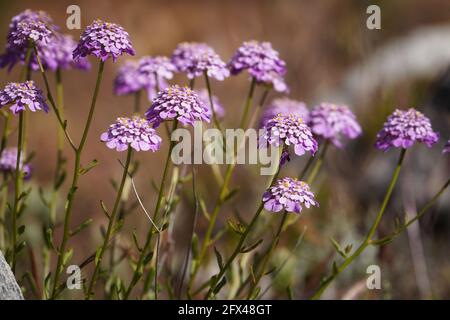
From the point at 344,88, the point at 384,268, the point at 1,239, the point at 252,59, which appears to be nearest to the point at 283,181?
the point at 252,59

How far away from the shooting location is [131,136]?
1.84 metres

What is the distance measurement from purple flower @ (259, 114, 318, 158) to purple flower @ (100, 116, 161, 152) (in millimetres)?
353

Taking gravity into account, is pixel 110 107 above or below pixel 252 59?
above

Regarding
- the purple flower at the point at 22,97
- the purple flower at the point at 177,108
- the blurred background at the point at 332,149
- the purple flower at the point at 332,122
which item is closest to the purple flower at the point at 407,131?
the purple flower at the point at 332,122

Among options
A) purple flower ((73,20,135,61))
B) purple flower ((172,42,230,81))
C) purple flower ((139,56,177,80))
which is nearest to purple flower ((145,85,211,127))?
purple flower ((73,20,135,61))

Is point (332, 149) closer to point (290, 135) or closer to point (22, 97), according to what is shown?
point (290, 135)

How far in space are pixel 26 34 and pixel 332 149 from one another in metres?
2.37

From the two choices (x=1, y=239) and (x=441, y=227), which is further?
(x=441, y=227)

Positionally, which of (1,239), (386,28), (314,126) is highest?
(386,28)

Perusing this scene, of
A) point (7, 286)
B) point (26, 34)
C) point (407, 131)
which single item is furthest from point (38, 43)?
point (407, 131)

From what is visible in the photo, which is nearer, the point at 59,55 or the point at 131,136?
the point at 131,136
